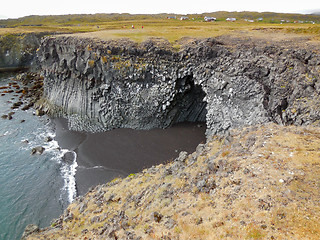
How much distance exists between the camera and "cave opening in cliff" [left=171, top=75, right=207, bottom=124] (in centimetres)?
3600

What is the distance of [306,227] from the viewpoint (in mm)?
9164

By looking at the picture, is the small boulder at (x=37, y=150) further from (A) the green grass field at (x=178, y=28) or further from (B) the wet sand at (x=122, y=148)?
(A) the green grass field at (x=178, y=28)

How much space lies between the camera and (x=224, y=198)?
1226 centimetres

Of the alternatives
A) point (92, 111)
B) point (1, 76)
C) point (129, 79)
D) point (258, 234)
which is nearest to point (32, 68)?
point (1, 76)

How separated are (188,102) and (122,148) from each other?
1434 cm

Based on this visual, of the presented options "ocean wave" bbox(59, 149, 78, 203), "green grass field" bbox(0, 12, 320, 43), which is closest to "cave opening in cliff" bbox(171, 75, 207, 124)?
"green grass field" bbox(0, 12, 320, 43)

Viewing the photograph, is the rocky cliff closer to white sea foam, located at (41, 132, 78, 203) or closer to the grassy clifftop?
white sea foam, located at (41, 132, 78, 203)

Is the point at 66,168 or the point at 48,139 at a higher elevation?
the point at 48,139

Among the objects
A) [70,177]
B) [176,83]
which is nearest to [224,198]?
[70,177]

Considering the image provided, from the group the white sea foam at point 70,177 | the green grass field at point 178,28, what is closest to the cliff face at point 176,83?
the green grass field at point 178,28

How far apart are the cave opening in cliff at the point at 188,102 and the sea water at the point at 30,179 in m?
19.5

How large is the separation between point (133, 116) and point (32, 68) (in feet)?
213

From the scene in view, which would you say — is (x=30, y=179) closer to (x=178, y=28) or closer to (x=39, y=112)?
(x=39, y=112)

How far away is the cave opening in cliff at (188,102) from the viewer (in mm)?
36000
